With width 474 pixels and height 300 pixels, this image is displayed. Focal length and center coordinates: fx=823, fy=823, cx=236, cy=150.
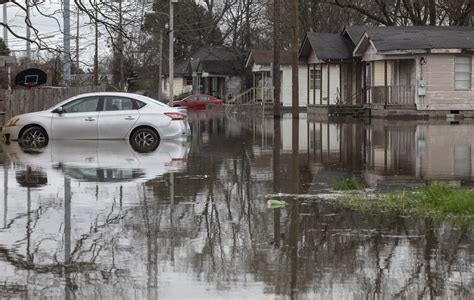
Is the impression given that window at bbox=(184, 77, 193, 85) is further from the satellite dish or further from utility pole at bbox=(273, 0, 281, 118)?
the satellite dish

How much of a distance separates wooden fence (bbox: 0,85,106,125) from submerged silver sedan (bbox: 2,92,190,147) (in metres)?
6.36

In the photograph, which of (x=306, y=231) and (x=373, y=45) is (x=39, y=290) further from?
(x=373, y=45)

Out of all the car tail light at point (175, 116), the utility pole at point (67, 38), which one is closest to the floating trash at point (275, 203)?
the utility pole at point (67, 38)

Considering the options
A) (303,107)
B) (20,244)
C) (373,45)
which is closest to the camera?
(20,244)

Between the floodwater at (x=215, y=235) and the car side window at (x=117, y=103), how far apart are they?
529cm

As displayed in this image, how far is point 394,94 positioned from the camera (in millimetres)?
43562

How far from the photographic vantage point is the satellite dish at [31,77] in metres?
30.2

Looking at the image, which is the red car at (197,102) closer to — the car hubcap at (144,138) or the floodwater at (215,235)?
the car hubcap at (144,138)

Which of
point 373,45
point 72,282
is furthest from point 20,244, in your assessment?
point 373,45

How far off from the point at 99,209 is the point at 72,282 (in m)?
3.81

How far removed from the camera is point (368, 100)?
46438 mm

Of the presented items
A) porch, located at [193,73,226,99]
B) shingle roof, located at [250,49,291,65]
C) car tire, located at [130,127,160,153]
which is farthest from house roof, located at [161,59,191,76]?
car tire, located at [130,127,160,153]

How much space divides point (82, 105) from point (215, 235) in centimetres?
1399

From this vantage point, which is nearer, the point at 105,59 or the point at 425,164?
the point at 425,164
